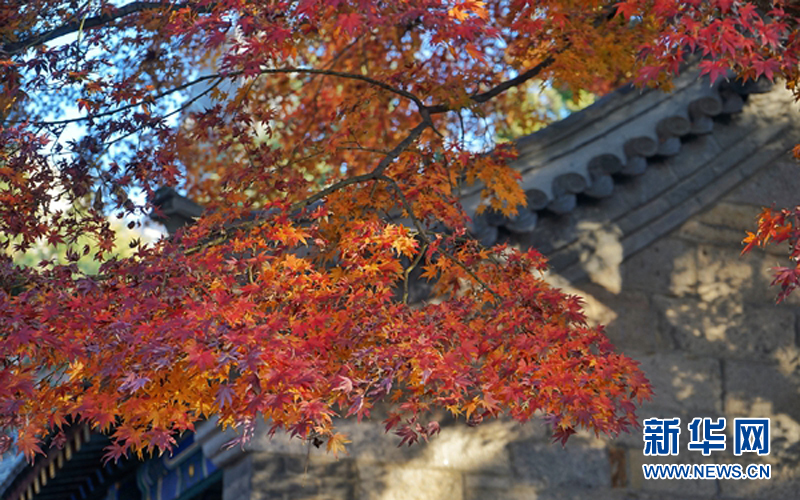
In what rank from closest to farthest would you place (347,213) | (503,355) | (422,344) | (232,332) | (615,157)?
(232,332)
(422,344)
(503,355)
(347,213)
(615,157)

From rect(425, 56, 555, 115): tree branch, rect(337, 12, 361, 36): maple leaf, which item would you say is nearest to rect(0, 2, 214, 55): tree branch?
rect(425, 56, 555, 115): tree branch

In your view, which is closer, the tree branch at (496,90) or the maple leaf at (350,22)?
the maple leaf at (350,22)

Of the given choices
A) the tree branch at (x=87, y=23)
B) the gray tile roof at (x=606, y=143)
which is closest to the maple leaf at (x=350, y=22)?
the tree branch at (x=87, y=23)

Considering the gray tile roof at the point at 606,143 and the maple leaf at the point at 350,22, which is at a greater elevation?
the gray tile roof at the point at 606,143

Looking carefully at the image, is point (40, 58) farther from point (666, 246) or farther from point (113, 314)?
point (666, 246)

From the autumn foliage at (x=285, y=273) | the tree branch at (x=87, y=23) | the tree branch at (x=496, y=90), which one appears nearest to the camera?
the autumn foliage at (x=285, y=273)

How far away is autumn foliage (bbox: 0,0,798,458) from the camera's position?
3.60 meters

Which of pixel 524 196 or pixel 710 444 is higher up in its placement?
pixel 524 196

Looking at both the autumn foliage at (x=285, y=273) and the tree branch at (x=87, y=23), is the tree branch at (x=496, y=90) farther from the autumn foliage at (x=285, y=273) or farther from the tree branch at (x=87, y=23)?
the tree branch at (x=87, y=23)

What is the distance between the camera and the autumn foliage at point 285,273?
11.8 feet

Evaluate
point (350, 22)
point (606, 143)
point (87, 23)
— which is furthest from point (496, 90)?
point (87, 23)

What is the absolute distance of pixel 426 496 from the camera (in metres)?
5.43

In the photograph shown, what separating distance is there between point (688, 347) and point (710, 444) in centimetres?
66

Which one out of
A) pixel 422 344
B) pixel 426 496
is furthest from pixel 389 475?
pixel 422 344
